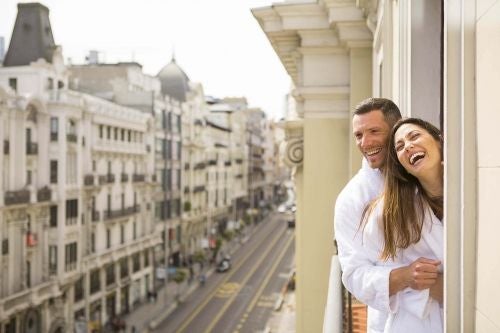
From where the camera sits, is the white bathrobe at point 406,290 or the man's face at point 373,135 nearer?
the white bathrobe at point 406,290

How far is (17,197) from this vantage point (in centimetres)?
2767

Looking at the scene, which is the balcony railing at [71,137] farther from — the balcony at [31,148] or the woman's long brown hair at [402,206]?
the woman's long brown hair at [402,206]

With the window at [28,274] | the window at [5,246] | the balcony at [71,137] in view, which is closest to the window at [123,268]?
the window at [28,274]

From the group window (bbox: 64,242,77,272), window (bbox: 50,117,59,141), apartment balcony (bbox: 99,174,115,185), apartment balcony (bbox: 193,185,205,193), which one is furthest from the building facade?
apartment balcony (bbox: 193,185,205,193)

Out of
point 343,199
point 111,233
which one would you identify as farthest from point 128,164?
point 343,199

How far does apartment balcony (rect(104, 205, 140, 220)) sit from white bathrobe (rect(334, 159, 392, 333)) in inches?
1360

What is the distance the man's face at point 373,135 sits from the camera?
2.90 m

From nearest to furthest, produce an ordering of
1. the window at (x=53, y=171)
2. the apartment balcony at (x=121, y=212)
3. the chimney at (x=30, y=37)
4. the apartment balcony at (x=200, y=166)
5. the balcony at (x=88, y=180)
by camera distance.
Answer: the window at (x=53, y=171)
the chimney at (x=30, y=37)
the balcony at (x=88, y=180)
the apartment balcony at (x=121, y=212)
the apartment balcony at (x=200, y=166)

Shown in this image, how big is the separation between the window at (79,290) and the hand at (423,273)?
3187cm

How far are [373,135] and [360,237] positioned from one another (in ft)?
1.71

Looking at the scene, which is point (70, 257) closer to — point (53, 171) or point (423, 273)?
point (53, 171)

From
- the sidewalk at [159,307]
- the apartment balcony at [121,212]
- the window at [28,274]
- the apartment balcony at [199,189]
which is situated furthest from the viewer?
the apartment balcony at [199,189]

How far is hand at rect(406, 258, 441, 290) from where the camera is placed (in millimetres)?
2443

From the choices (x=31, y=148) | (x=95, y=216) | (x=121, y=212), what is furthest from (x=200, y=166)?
(x=31, y=148)
